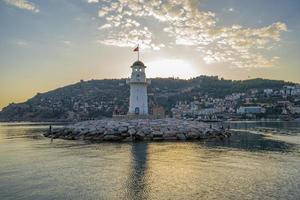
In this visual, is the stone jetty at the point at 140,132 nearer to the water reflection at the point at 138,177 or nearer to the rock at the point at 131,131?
the rock at the point at 131,131

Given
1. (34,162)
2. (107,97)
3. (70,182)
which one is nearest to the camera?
(70,182)

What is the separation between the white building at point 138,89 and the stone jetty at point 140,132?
5.56 meters

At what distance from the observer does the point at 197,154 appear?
27016mm

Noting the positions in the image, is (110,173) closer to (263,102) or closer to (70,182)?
(70,182)

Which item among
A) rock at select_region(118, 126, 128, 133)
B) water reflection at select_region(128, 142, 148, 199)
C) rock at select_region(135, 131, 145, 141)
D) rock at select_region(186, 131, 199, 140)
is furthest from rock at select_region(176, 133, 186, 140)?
water reflection at select_region(128, 142, 148, 199)

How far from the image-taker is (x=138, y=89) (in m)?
49.8

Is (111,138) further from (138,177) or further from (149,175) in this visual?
(138,177)

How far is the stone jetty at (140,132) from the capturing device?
39153mm

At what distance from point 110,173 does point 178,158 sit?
6983 millimetres

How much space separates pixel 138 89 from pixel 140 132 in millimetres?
11484

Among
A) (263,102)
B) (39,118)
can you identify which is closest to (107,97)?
(39,118)

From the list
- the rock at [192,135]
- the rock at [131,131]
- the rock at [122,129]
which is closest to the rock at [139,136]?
the rock at [131,131]

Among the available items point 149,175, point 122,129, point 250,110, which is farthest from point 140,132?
point 250,110

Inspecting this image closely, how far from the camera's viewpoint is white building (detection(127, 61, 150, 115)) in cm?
4947
